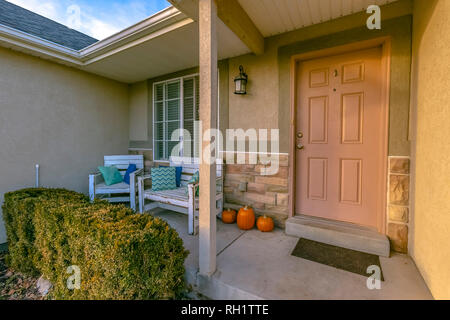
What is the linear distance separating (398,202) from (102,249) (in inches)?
100

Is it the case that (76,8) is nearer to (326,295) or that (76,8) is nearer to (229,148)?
(229,148)

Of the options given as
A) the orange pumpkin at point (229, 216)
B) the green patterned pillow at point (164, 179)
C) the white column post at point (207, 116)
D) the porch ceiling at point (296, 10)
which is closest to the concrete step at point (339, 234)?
the orange pumpkin at point (229, 216)

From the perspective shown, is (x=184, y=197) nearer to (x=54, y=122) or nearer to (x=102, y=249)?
(x=102, y=249)

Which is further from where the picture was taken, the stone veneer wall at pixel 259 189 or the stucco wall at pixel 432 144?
the stone veneer wall at pixel 259 189

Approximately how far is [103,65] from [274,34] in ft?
8.69

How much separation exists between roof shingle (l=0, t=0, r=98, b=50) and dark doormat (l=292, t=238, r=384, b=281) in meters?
4.37

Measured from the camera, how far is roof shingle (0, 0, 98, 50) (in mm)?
2768

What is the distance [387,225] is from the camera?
201 centimetres

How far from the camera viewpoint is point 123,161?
384cm

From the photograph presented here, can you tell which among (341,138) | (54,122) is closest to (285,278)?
(341,138)

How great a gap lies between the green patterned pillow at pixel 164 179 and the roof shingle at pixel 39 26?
96.5 inches

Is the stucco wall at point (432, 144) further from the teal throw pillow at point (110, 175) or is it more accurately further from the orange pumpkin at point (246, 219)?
the teal throw pillow at point (110, 175)

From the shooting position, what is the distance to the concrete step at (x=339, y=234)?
195 cm

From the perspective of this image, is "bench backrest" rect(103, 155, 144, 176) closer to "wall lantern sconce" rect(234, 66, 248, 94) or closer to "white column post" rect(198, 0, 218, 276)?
"wall lantern sconce" rect(234, 66, 248, 94)
